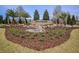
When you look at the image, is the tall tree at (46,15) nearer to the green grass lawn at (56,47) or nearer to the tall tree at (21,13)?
the tall tree at (21,13)

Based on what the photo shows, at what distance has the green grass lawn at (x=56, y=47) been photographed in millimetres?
4027

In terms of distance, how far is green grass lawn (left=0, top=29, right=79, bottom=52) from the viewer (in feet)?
13.2

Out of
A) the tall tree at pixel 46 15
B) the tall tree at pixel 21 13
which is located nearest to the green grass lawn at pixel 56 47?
the tall tree at pixel 21 13

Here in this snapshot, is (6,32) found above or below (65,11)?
below

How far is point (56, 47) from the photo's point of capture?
4.03 meters

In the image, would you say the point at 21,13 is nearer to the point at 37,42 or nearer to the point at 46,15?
the point at 46,15

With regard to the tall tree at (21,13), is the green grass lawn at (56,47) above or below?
below

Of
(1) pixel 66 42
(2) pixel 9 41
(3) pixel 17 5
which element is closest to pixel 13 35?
(2) pixel 9 41

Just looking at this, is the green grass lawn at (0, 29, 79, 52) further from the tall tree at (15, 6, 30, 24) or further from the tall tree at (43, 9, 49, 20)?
the tall tree at (43, 9, 49, 20)

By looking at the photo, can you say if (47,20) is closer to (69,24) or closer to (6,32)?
(69,24)

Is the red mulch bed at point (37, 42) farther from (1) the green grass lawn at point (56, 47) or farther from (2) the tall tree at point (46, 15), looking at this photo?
(2) the tall tree at point (46, 15)

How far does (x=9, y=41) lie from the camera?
4.04 m

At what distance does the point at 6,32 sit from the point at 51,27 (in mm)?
641
